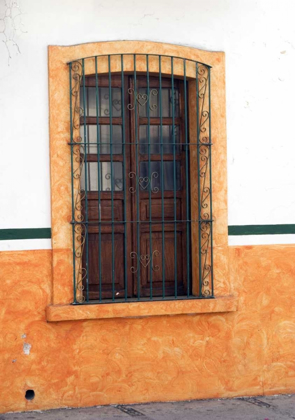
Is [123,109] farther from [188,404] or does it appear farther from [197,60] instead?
[188,404]

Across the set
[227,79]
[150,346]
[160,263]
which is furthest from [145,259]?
[227,79]

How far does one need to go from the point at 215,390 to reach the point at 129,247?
145 centimetres

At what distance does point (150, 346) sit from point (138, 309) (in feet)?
1.14

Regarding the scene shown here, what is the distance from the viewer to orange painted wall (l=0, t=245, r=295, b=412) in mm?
5879

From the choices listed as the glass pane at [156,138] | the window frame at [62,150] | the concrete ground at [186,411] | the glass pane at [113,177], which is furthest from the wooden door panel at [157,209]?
the concrete ground at [186,411]

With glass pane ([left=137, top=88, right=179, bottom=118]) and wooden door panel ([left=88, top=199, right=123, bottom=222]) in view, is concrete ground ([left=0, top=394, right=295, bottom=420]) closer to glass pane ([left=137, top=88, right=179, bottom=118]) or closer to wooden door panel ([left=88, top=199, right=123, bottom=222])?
wooden door panel ([left=88, top=199, right=123, bottom=222])

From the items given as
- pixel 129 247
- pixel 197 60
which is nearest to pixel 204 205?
pixel 129 247

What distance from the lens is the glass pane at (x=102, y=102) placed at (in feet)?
20.2

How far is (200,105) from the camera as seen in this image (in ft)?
20.5

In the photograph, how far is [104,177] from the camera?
20.3 ft

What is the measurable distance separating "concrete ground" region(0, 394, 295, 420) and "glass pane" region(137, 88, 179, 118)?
2.49 meters

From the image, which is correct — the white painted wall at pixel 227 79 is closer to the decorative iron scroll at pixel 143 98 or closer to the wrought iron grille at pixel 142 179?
the wrought iron grille at pixel 142 179

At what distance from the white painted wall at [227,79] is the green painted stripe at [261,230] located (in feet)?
0.17

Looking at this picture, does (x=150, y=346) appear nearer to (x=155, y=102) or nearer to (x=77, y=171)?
(x=77, y=171)
